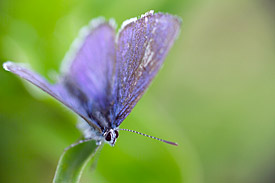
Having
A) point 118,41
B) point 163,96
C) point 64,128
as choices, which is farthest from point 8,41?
point 163,96

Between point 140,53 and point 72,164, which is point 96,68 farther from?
point 72,164

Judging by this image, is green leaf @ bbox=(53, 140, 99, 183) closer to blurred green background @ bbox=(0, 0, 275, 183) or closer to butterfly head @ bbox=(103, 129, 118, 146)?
butterfly head @ bbox=(103, 129, 118, 146)

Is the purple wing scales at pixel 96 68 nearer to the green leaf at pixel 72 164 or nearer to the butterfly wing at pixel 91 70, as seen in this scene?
the butterfly wing at pixel 91 70

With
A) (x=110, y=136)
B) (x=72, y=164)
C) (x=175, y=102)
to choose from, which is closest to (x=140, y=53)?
(x=110, y=136)

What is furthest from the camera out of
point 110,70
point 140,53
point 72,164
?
point 110,70

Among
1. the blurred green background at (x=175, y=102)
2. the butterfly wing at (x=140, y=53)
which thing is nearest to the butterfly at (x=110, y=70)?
the butterfly wing at (x=140, y=53)

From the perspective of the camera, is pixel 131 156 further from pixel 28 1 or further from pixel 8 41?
pixel 28 1
